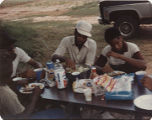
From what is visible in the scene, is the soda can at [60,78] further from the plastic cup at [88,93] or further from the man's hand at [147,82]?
the man's hand at [147,82]

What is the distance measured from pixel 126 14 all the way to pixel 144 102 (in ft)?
2.87

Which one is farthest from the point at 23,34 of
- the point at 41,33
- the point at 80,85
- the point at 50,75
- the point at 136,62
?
the point at 136,62

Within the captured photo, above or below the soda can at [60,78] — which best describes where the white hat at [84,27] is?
above

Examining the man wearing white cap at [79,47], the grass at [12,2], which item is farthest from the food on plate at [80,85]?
the grass at [12,2]

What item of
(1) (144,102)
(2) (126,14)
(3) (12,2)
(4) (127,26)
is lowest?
(1) (144,102)

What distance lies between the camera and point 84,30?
202cm

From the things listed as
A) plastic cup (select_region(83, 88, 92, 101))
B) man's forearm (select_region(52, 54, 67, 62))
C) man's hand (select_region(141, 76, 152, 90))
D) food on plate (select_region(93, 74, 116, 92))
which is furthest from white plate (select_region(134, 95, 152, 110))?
man's forearm (select_region(52, 54, 67, 62))

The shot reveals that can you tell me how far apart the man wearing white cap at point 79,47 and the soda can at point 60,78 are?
354mm

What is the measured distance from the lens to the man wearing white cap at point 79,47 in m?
2.02

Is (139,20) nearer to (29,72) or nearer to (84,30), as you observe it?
(84,30)

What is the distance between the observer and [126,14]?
192 centimetres

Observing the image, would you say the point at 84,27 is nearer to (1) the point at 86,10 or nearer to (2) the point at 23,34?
(1) the point at 86,10

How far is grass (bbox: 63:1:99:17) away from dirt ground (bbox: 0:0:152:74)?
0.03m

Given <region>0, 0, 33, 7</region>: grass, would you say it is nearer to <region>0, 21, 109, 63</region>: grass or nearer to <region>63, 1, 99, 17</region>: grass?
<region>0, 21, 109, 63</region>: grass
